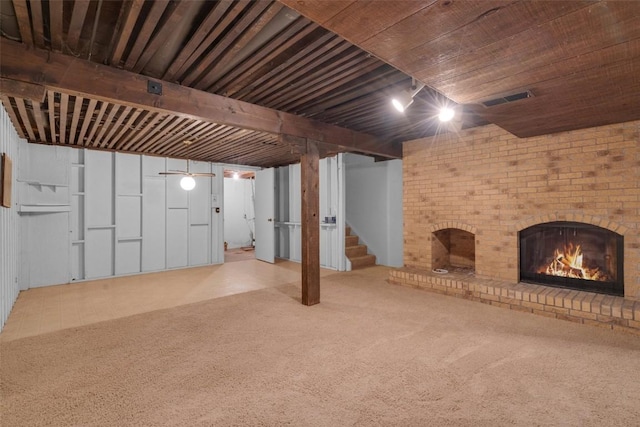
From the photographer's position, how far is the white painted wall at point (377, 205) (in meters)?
6.49

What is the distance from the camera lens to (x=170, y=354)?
2678 mm

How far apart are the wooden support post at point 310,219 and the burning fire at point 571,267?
3.06 metres

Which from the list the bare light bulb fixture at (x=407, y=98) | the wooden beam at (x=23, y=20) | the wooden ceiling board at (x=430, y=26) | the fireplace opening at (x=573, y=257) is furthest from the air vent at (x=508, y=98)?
the wooden beam at (x=23, y=20)

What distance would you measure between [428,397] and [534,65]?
2237mm

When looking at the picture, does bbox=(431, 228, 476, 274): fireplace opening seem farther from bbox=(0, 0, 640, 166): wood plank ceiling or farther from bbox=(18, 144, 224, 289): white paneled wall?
bbox=(18, 144, 224, 289): white paneled wall

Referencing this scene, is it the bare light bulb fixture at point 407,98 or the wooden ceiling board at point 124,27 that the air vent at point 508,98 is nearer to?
the bare light bulb fixture at point 407,98

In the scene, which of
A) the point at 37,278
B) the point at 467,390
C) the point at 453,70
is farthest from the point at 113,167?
the point at 467,390

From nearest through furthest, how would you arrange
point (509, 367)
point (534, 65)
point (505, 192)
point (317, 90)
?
point (534, 65) < point (509, 367) < point (317, 90) < point (505, 192)

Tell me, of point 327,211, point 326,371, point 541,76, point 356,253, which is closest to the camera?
point 541,76

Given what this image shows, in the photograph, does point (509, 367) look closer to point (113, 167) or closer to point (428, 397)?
point (428, 397)

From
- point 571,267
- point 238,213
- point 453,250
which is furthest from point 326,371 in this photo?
point 238,213

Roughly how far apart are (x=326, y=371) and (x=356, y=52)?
248 cm

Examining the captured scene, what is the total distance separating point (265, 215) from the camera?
24.9 feet

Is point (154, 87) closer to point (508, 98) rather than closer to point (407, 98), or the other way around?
point (407, 98)
